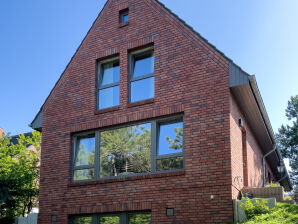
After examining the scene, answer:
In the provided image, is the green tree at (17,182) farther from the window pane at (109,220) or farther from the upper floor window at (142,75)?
the upper floor window at (142,75)

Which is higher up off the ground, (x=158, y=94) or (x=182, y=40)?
(x=182, y=40)

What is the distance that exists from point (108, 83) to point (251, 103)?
4575 mm

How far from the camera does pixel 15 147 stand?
2069 centimetres

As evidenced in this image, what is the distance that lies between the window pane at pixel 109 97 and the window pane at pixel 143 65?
0.80 meters

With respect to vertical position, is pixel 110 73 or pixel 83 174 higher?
pixel 110 73

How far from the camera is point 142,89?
12250 mm

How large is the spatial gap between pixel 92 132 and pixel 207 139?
4128 mm

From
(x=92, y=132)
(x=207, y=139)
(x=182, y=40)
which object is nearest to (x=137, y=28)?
(x=182, y=40)

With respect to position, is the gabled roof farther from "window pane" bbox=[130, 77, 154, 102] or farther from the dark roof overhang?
"window pane" bbox=[130, 77, 154, 102]

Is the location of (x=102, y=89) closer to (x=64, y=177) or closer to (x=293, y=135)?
(x=64, y=177)

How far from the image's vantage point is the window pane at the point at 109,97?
1270cm

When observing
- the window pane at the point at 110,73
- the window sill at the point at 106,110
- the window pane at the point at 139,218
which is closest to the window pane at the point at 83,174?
the window sill at the point at 106,110

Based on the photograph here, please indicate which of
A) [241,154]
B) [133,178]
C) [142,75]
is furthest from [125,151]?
[241,154]

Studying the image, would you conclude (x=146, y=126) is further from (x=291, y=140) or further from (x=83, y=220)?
(x=291, y=140)
